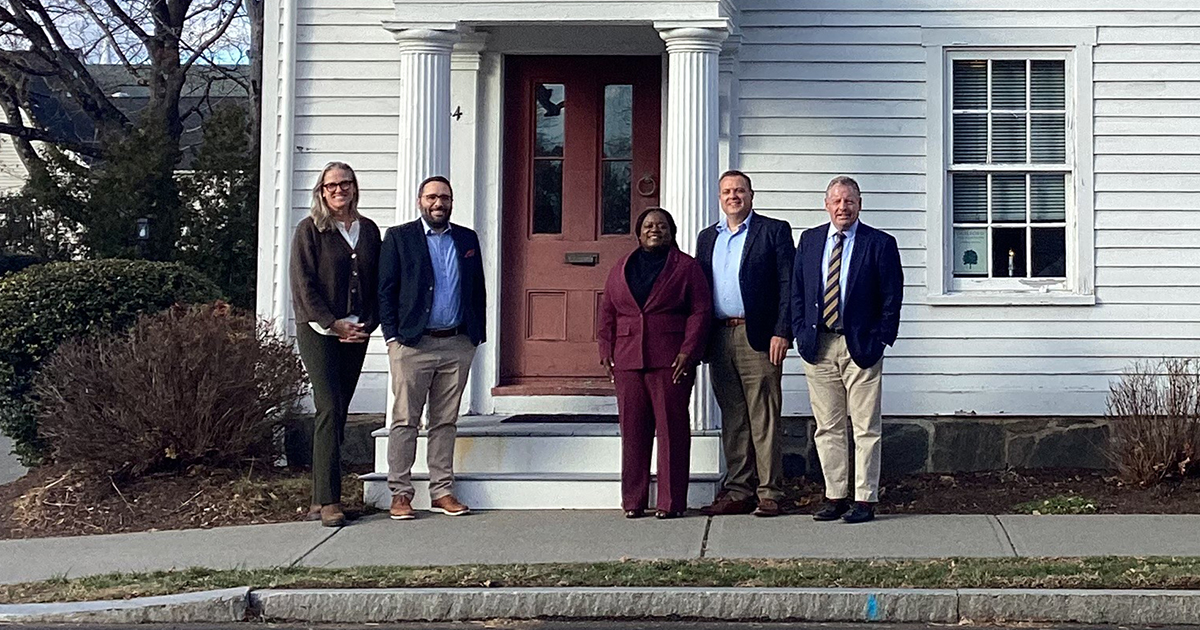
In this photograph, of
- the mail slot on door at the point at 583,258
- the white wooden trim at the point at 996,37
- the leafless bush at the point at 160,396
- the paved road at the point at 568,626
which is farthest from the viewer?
the mail slot on door at the point at 583,258

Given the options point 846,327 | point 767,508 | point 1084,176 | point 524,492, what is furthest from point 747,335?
point 1084,176

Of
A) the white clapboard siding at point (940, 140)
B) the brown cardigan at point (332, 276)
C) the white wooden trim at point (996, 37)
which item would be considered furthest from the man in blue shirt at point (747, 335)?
the white wooden trim at point (996, 37)

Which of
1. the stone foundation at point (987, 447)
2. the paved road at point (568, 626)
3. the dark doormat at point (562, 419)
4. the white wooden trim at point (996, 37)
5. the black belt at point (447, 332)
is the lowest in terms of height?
the paved road at point (568, 626)

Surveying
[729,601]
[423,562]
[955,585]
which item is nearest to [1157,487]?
[955,585]

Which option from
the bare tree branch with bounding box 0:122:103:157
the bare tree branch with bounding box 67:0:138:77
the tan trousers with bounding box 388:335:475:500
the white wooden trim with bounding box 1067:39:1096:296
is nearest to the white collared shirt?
the tan trousers with bounding box 388:335:475:500

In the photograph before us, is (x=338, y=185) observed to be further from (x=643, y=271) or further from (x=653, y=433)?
(x=653, y=433)

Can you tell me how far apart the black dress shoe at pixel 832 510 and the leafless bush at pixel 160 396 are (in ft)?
12.0

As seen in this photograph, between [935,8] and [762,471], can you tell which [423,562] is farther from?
[935,8]

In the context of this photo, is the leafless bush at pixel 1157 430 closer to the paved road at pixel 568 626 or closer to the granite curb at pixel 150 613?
the paved road at pixel 568 626

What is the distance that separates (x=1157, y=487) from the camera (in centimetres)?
963

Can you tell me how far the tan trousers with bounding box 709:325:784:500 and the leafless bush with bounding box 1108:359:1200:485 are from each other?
2.37 metres

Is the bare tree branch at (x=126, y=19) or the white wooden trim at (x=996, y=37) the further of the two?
the bare tree branch at (x=126, y=19)

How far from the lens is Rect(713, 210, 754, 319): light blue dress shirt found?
8836 millimetres

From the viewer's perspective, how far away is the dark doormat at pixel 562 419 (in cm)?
1012
